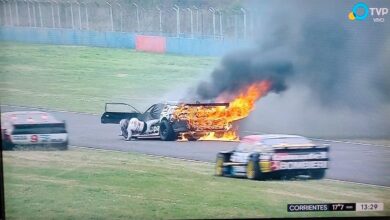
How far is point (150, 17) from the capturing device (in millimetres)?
3145

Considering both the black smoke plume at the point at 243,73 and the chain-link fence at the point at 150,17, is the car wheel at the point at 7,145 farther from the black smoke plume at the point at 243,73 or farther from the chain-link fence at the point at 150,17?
the black smoke plume at the point at 243,73

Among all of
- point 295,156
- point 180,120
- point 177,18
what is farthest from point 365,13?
point 180,120

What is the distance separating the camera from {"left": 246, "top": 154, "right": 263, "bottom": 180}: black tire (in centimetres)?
315

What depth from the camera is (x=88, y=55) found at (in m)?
3.15

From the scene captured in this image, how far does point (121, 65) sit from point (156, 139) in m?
0.36

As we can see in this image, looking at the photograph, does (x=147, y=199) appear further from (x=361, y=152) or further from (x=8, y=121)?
(x=361, y=152)

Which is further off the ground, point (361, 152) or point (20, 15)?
point (20, 15)

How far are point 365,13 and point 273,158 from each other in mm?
734

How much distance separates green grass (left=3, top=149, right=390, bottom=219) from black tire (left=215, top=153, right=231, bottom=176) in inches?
0.9

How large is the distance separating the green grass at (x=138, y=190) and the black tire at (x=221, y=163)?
0.08ft

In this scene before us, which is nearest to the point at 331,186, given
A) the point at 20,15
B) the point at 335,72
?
the point at 335,72

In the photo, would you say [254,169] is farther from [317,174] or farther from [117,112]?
[117,112]

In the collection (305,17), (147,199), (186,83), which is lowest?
(147,199)

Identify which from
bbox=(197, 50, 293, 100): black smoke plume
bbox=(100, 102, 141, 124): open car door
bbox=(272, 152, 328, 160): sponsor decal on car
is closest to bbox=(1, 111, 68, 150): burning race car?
bbox=(100, 102, 141, 124): open car door
